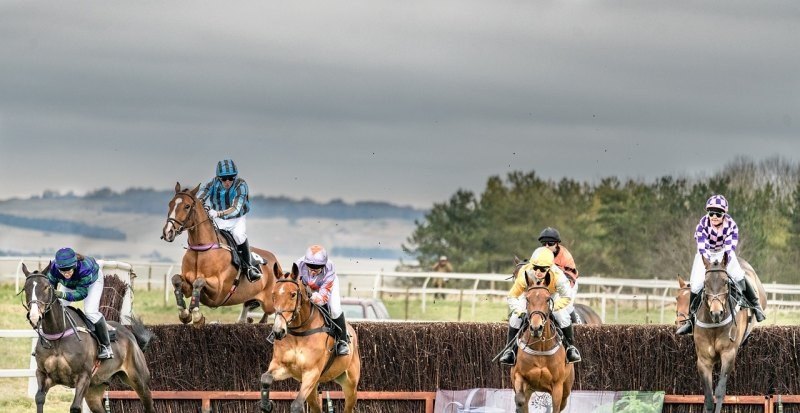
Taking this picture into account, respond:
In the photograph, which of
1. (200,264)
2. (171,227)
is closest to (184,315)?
(200,264)

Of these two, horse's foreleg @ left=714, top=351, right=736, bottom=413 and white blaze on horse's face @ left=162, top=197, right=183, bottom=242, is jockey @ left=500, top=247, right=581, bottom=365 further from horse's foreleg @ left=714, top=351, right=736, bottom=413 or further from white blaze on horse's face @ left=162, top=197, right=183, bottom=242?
white blaze on horse's face @ left=162, top=197, right=183, bottom=242

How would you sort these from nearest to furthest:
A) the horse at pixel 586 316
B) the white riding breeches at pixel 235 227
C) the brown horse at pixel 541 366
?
the brown horse at pixel 541 366, the white riding breeches at pixel 235 227, the horse at pixel 586 316

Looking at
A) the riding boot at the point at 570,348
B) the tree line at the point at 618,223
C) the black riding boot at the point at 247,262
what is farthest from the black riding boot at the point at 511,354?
the tree line at the point at 618,223

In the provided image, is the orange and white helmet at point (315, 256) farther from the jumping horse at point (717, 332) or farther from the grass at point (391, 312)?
the grass at point (391, 312)

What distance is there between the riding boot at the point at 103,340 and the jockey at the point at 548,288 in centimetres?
432

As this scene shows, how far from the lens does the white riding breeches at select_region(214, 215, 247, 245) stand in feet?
57.0

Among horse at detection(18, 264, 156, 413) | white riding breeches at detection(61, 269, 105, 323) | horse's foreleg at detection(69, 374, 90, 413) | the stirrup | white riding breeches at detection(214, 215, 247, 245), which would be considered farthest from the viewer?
white riding breeches at detection(214, 215, 247, 245)

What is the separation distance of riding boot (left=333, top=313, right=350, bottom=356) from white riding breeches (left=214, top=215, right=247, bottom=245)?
2730 millimetres

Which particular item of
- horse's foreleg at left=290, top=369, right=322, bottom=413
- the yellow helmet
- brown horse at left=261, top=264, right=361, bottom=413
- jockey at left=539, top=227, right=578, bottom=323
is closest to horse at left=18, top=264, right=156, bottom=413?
brown horse at left=261, top=264, right=361, bottom=413

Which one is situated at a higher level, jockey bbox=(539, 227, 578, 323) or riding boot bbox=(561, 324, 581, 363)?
jockey bbox=(539, 227, 578, 323)

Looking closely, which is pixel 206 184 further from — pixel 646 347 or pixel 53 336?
pixel 646 347

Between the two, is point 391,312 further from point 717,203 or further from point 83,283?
point 83,283

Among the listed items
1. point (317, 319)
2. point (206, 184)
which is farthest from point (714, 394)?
point (206, 184)

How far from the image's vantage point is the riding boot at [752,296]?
56.0ft
